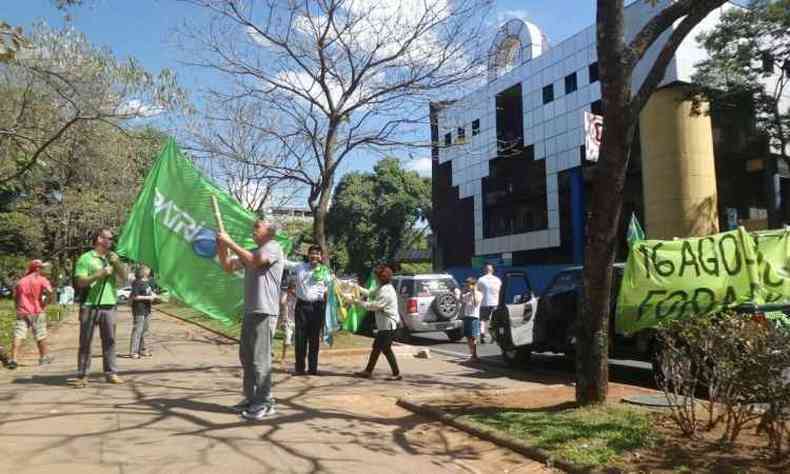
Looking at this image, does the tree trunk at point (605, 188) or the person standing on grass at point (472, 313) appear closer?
the tree trunk at point (605, 188)

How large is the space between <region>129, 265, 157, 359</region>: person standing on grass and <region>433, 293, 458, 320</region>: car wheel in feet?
21.9

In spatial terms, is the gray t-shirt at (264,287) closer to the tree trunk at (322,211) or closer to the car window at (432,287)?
the tree trunk at (322,211)

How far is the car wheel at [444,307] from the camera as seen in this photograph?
16.2 meters

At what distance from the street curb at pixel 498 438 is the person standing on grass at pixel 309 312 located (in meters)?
2.39

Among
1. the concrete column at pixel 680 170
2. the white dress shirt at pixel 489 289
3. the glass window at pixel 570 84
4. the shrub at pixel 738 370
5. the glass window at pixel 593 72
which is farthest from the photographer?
the glass window at pixel 570 84

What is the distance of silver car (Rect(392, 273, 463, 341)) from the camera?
16.0 meters

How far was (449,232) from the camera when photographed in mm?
48125

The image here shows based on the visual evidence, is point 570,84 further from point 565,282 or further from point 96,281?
point 96,281

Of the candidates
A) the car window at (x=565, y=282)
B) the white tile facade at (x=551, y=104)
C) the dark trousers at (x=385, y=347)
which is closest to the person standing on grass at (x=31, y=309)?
the dark trousers at (x=385, y=347)

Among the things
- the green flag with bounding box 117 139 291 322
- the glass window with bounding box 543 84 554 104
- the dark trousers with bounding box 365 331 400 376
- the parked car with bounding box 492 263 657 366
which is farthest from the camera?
the glass window with bounding box 543 84 554 104

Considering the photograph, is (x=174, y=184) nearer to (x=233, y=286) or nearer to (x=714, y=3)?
(x=233, y=286)

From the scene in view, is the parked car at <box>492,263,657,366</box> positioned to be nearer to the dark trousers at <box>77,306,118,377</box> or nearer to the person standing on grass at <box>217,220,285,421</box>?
the person standing on grass at <box>217,220,285,421</box>

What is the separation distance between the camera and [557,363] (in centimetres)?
1183

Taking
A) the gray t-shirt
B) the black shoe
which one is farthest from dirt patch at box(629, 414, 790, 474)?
the black shoe
